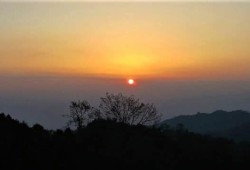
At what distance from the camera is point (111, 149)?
55.5 metres

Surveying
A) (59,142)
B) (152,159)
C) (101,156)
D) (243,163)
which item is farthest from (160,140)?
(59,142)

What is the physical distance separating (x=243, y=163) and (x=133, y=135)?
57.4 feet

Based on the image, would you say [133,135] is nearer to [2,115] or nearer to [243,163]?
[243,163]

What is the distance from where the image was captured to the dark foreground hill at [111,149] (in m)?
38.5

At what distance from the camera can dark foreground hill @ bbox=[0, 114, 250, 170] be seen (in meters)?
38.5

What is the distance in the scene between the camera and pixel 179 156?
62.7m

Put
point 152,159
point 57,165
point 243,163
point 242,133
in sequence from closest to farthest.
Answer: point 57,165
point 152,159
point 243,163
point 242,133

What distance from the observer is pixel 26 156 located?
3753cm

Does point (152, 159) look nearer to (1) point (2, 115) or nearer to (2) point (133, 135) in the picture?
(2) point (133, 135)

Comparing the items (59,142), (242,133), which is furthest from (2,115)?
(242,133)

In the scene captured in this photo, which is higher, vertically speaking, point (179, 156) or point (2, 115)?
point (2, 115)

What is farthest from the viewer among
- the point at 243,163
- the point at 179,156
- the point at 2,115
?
the point at 243,163

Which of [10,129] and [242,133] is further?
[242,133]

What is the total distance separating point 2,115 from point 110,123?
2380 centimetres
